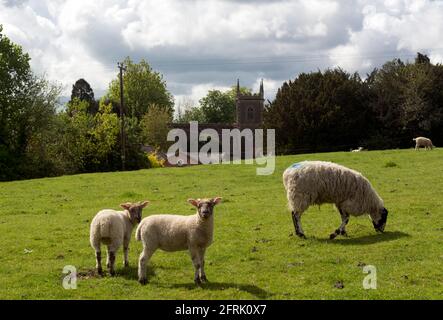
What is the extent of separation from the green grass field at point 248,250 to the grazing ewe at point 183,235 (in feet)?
1.68

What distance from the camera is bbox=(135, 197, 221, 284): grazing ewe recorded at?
11.6 metres

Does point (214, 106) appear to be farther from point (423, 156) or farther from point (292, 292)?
point (292, 292)

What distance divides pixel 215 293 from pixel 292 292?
1569mm

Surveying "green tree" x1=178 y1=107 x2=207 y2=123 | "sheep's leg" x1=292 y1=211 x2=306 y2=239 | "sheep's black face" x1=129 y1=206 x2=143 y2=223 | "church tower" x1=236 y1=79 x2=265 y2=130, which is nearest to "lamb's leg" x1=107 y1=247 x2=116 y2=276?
"sheep's black face" x1=129 y1=206 x2=143 y2=223

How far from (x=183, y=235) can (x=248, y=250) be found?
3.60 meters

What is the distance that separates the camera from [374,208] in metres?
16.8

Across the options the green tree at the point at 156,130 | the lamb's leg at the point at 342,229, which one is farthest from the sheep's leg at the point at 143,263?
the green tree at the point at 156,130

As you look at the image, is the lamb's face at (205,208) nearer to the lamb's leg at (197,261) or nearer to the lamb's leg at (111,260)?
the lamb's leg at (197,261)

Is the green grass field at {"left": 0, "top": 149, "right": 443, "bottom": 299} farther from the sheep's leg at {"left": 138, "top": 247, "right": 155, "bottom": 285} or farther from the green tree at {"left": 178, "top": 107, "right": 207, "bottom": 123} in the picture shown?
the green tree at {"left": 178, "top": 107, "right": 207, "bottom": 123}

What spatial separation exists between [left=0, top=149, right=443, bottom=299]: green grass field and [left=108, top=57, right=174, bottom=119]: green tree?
276 ft

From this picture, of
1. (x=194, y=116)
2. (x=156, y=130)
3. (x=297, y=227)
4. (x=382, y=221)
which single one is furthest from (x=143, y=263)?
(x=194, y=116)

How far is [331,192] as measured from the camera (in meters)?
16.4

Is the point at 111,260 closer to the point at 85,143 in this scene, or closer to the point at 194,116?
the point at 85,143

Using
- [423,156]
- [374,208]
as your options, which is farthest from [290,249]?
[423,156]
